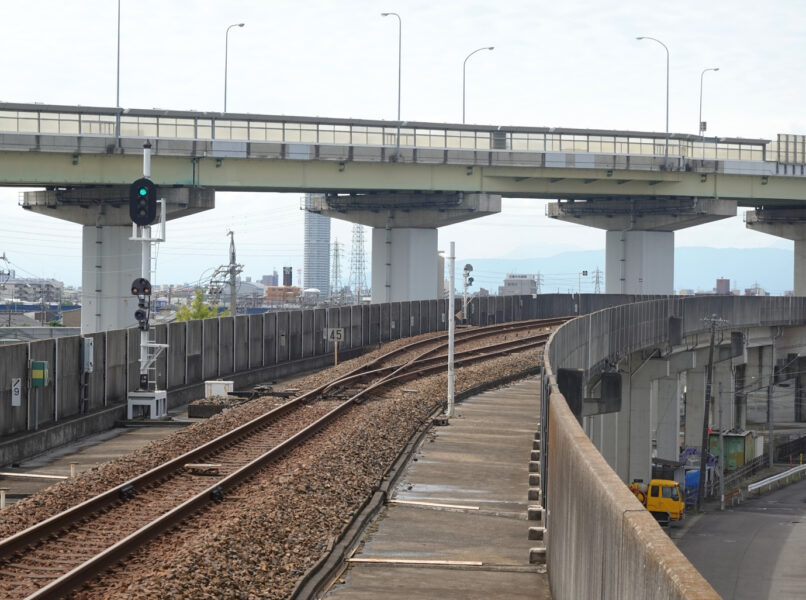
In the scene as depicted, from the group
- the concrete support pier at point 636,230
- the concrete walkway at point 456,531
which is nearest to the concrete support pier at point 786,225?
the concrete support pier at point 636,230

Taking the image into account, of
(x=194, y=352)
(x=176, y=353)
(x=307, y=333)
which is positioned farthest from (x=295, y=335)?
(x=176, y=353)

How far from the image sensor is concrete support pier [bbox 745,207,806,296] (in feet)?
287

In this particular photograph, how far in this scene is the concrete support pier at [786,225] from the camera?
8744 centimetres

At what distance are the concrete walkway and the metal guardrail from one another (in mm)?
46151

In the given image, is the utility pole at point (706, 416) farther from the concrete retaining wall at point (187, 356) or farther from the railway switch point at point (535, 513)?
the railway switch point at point (535, 513)

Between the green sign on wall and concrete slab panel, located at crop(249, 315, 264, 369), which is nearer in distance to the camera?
the green sign on wall

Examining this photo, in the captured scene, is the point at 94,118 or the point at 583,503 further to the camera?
the point at 94,118

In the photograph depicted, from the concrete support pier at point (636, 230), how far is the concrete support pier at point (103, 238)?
31.1 meters

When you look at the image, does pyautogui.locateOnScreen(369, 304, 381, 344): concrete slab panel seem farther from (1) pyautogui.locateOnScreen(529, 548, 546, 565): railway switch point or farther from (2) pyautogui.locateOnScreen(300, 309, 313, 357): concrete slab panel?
(1) pyautogui.locateOnScreen(529, 548, 546, 565): railway switch point

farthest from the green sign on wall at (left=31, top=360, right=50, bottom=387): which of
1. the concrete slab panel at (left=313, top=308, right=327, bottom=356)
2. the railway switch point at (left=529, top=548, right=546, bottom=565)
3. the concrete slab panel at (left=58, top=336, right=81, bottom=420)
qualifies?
the concrete slab panel at (left=313, top=308, right=327, bottom=356)

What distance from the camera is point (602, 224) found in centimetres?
8162

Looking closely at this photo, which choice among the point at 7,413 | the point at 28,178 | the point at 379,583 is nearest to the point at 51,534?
the point at 379,583

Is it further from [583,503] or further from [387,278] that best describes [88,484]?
[387,278]

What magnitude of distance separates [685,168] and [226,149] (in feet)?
97.5
